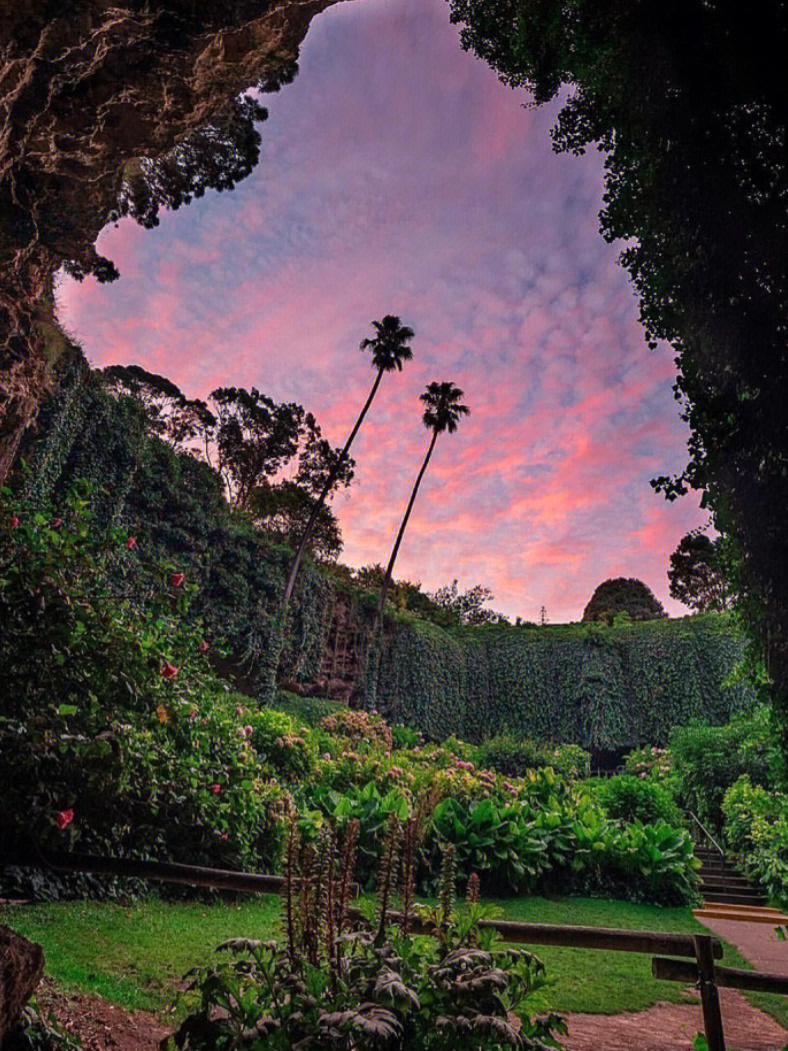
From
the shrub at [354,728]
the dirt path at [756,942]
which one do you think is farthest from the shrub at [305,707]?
the dirt path at [756,942]

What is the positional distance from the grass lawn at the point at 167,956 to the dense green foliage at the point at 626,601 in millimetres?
28913

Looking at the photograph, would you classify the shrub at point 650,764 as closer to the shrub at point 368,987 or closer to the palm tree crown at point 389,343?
the palm tree crown at point 389,343

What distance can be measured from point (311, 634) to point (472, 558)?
12.6 m

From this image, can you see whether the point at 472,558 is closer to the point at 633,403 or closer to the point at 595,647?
the point at 595,647

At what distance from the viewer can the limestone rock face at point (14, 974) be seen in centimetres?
213

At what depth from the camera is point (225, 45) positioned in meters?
6.03

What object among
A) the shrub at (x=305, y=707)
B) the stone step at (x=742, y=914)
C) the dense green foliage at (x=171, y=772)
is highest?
the shrub at (x=305, y=707)

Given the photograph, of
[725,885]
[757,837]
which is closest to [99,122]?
[757,837]

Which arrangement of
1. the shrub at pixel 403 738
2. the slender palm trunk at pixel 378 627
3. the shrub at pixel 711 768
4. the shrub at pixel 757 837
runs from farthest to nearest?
1. the slender palm trunk at pixel 378 627
2. the shrub at pixel 403 738
3. the shrub at pixel 711 768
4. the shrub at pixel 757 837

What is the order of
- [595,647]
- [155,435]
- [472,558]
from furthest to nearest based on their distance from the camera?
[472,558]
[595,647]
[155,435]

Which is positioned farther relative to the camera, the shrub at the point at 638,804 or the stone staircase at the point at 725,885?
the shrub at the point at 638,804

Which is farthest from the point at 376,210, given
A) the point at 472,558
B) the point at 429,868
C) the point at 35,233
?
the point at 472,558

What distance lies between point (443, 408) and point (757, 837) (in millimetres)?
19943

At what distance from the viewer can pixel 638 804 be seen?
10672 mm
